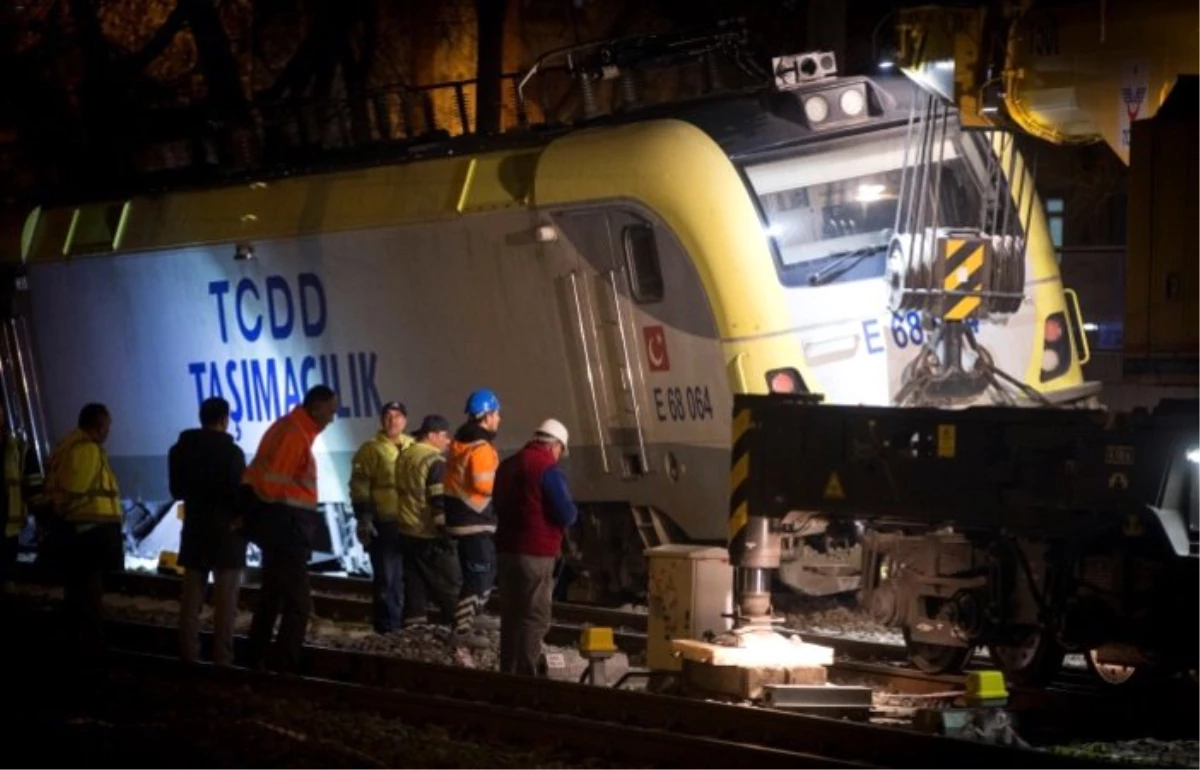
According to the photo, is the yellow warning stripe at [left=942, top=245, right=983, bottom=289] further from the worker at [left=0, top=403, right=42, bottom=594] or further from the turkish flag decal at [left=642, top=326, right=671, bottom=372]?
the worker at [left=0, top=403, right=42, bottom=594]

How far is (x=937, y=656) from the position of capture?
490 inches

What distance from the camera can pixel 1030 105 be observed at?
1143 cm

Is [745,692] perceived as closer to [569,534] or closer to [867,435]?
[867,435]

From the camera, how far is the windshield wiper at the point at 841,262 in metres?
15.2

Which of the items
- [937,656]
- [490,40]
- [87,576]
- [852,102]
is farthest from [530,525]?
[490,40]

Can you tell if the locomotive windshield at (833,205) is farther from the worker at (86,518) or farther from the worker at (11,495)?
the worker at (11,495)

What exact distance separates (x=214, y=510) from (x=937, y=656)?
14.1 feet

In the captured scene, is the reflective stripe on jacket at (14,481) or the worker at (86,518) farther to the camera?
the reflective stripe on jacket at (14,481)

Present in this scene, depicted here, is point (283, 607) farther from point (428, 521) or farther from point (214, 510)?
point (428, 521)

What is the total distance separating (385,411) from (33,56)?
56.2 feet

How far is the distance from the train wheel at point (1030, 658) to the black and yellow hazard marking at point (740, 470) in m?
1.44

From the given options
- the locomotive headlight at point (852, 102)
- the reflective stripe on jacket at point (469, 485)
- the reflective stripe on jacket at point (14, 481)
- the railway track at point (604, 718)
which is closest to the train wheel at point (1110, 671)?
the railway track at point (604, 718)

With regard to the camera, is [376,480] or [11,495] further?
[376,480]

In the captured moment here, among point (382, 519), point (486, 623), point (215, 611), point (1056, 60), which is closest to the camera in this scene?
point (1056, 60)
